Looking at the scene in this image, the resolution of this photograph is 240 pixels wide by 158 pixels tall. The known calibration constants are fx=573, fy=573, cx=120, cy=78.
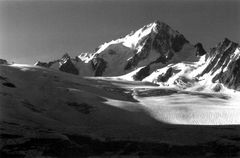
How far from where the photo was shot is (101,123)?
139750 mm

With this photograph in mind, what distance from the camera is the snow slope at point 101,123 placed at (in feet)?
266

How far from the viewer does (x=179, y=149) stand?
8206 centimetres

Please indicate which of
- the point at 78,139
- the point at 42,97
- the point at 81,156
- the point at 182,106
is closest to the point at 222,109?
the point at 182,106

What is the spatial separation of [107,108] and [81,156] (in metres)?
84.4

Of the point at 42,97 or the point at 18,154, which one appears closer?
the point at 18,154

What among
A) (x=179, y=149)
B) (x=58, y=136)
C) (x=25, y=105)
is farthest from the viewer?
(x=25, y=105)

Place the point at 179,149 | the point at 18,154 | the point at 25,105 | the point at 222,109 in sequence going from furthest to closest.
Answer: the point at 222,109 < the point at 25,105 < the point at 179,149 < the point at 18,154

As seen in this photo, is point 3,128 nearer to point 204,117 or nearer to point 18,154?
point 18,154

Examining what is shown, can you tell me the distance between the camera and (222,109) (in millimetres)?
171625

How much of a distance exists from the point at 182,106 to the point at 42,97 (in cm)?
4434

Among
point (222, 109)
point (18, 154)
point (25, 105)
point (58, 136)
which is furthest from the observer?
point (222, 109)

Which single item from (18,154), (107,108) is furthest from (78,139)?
(107,108)

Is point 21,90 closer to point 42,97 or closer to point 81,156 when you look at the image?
point 42,97

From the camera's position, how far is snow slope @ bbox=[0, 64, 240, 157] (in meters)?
80.9
